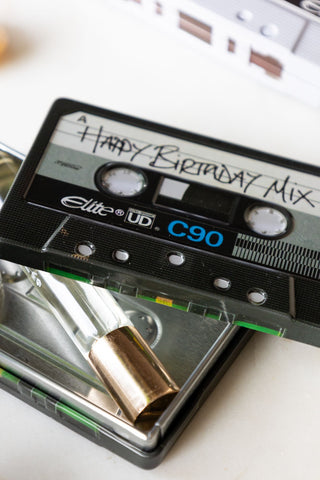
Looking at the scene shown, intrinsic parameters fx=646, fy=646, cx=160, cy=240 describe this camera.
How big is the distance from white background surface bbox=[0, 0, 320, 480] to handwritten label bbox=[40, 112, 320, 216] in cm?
21

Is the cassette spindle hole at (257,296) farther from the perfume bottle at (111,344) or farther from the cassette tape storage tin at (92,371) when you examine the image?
the perfume bottle at (111,344)

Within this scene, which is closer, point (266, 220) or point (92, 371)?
point (92, 371)

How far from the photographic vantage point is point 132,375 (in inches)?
30.7

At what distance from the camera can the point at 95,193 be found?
3.08 ft

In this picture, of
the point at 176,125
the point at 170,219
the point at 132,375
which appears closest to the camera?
the point at 132,375

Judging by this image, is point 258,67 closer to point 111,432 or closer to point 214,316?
point 214,316

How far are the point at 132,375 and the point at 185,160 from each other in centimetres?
37

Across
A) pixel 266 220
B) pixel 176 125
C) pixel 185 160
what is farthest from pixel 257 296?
pixel 176 125

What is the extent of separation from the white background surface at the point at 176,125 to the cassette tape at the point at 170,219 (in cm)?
11

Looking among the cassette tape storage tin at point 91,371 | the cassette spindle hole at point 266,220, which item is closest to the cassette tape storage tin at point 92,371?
the cassette tape storage tin at point 91,371

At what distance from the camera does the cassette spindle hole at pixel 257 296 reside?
2.75 ft

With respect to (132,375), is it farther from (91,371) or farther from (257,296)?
(257,296)

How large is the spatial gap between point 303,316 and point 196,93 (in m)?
0.61

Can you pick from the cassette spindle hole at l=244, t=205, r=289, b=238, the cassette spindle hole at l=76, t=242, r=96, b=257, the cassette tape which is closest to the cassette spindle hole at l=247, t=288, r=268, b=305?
the cassette tape
